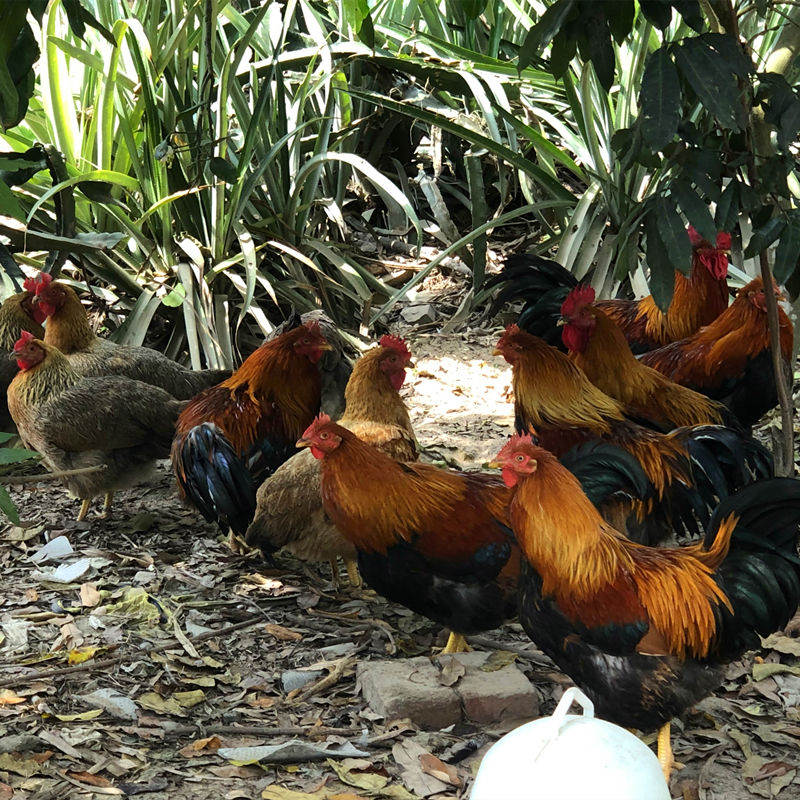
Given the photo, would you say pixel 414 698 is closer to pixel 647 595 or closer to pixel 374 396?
pixel 647 595

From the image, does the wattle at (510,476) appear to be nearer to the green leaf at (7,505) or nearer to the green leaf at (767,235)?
the green leaf at (767,235)

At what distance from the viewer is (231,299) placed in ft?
22.6

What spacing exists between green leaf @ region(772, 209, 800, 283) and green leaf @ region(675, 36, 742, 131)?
0.92 metres

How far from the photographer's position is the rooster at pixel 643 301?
5.35m

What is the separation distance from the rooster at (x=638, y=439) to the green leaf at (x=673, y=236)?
128 centimetres

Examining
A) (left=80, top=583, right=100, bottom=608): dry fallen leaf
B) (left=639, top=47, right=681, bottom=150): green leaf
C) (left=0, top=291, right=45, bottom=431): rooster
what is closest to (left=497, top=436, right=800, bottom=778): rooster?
(left=639, top=47, right=681, bottom=150): green leaf

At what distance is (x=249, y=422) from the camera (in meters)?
5.09

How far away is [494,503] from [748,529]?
1.05 metres

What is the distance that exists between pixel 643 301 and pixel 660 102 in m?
3.31

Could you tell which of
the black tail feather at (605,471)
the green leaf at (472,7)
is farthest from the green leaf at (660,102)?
the black tail feather at (605,471)

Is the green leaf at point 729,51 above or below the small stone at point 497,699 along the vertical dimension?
above

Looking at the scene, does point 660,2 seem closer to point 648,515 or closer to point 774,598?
point 774,598

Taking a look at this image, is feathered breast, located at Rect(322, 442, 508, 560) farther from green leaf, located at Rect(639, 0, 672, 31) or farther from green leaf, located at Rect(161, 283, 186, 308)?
green leaf, located at Rect(161, 283, 186, 308)

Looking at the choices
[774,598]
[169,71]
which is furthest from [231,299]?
[774,598]
